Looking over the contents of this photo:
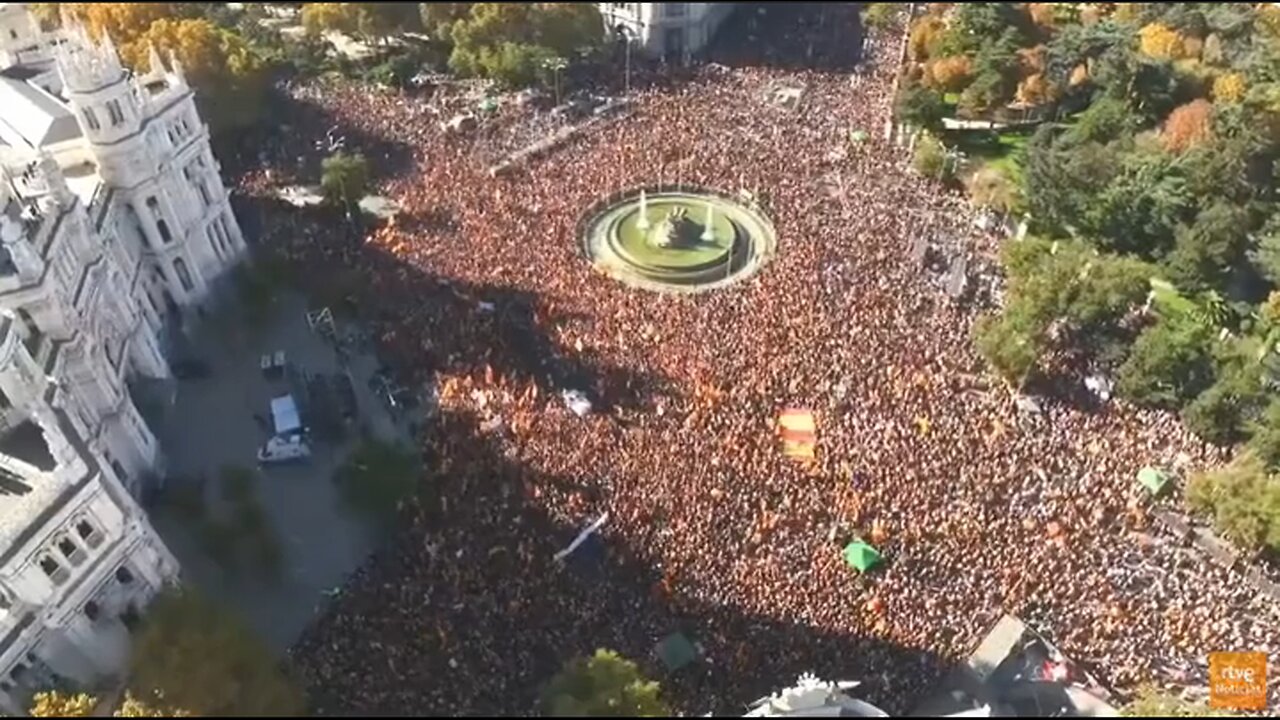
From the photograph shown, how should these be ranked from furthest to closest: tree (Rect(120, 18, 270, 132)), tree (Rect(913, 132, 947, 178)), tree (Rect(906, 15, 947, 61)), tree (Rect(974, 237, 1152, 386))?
tree (Rect(906, 15, 947, 61)) < tree (Rect(120, 18, 270, 132)) < tree (Rect(913, 132, 947, 178)) < tree (Rect(974, 237, 1152, 386))

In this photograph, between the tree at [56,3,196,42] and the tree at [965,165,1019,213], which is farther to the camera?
the tree at [56,3,196,42]

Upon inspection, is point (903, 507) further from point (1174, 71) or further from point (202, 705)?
point (1174, 71)

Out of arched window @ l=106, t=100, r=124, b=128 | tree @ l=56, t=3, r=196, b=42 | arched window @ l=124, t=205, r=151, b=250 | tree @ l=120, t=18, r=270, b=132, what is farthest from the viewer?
tree @ l=56, t=3, r=196, b=42

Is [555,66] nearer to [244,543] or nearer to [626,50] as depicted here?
[626,50]

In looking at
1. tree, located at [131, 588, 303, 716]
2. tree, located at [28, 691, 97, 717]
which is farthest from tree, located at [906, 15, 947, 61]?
tree, located at [28, 691, 97, 717]

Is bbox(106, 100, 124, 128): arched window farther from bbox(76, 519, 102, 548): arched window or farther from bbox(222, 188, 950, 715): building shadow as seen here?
bbox(76, 519, 102, 548): arched window

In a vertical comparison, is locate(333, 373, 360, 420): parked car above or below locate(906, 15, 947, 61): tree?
below
